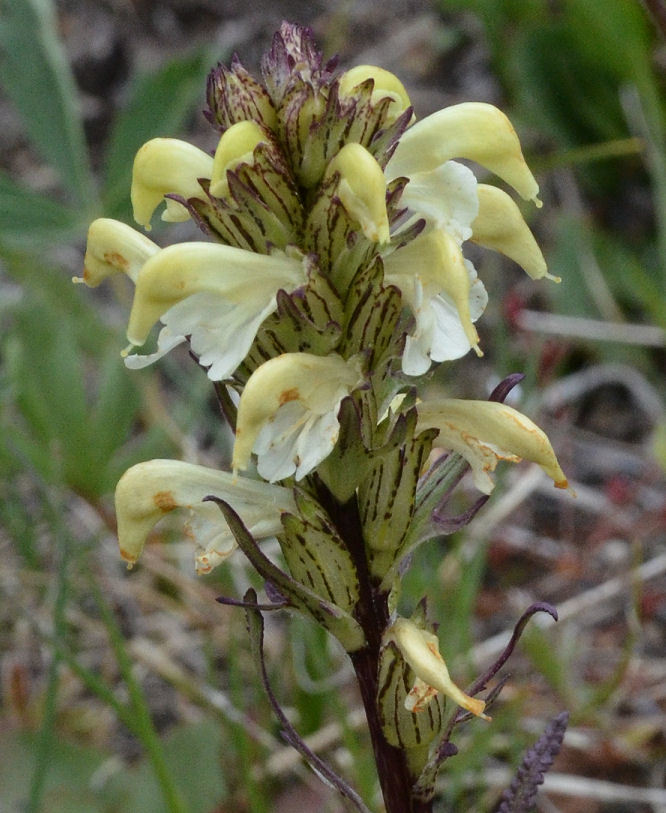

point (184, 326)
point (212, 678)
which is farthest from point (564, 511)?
point (184, 326)

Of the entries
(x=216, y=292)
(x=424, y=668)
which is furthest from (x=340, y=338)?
(x=424, y=668)

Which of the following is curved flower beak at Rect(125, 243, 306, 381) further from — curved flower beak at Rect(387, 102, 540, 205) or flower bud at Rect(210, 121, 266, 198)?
curved flower beak at Rect(387, 102, 540, 205)

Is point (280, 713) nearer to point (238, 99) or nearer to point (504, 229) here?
point (504, 229)

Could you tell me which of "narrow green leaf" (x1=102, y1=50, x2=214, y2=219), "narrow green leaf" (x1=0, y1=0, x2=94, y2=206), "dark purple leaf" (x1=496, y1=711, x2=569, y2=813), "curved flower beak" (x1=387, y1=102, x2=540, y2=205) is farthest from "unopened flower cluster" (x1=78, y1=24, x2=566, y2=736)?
"narrow green leaf" (x1=0, y1=0, x2=94, y2=206)

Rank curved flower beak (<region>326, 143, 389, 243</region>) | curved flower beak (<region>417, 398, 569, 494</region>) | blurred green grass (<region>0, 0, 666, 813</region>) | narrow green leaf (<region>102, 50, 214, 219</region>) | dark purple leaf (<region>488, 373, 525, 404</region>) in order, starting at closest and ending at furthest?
curved flower beak (<region>326, 143, 389, 243</region>)
curved flower beak (<region>417, 398, 569, 494</region>)
dark purple leaf (<region>488, 373, 525, 404</region>)
blurred green grass (<region>0, 0, 666, 813</region>)
narrow green leaf (<region>102, 50, 214, 219</region>)

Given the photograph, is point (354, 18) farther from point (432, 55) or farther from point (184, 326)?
point (184, 326)
